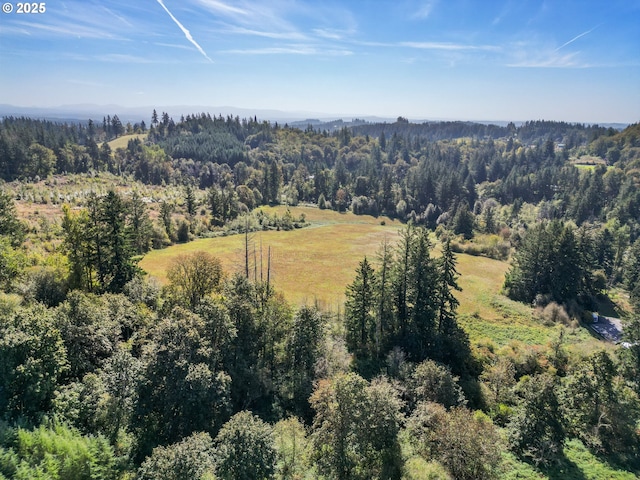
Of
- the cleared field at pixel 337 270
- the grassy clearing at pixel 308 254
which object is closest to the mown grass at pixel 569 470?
the cleared field at pixel 337 270

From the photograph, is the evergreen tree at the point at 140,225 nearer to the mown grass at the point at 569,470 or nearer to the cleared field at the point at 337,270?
the cleared field at the point at 337,270

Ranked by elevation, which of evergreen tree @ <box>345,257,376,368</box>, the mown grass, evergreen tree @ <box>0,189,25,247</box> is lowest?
the mown grass

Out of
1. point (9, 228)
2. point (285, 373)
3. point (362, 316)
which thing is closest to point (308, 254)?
point (362, 316)

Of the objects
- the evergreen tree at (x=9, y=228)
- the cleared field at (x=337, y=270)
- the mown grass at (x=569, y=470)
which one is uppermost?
the evergreen tree at (x=9, y=228)

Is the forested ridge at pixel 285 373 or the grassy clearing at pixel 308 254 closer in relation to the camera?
the forested ridge at pixel 285 373

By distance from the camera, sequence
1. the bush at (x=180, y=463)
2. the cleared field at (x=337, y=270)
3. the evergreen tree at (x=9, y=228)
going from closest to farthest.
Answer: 1. the bush at (x=180, y=463)
2. the evergreen tree at (x=9, y=228)
3. the cleared field at (x=337, y=270)

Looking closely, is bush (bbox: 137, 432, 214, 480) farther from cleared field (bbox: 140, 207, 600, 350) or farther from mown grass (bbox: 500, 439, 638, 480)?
cleared field (bbox: 140, 207, 600, 350)

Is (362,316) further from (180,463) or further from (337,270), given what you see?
(337,270)

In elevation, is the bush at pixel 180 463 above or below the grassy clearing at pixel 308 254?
above

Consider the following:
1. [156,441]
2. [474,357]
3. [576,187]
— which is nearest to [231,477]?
[156,441]

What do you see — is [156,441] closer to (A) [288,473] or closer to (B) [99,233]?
(A) [288,473]

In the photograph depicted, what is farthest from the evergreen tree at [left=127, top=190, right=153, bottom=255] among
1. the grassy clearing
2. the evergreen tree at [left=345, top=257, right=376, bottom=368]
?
the evergreen tree at [left=345, top=257, right=376, bottom=368]
